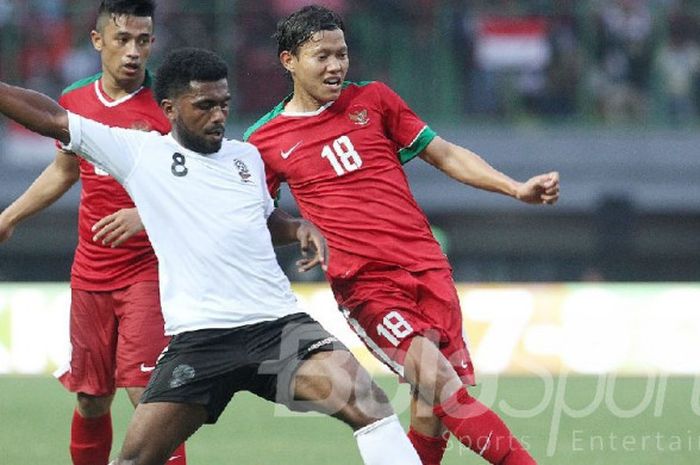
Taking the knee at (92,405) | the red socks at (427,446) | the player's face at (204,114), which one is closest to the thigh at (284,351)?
the player's face at (204,114)

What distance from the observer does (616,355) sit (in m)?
14.4

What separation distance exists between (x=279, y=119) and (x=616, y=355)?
845cm

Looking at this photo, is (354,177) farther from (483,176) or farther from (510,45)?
(510,45)

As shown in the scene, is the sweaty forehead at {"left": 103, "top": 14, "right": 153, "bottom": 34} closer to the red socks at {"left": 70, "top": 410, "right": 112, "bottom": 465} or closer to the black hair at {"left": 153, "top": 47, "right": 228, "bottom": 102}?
the black hair at {"left": 153, "top": 47, "right": 228, "bottom": 102}

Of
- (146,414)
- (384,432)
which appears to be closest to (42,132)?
(146,414)

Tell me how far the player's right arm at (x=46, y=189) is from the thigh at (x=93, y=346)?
49 cm

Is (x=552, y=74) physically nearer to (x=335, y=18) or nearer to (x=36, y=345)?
(x=36, y=345)

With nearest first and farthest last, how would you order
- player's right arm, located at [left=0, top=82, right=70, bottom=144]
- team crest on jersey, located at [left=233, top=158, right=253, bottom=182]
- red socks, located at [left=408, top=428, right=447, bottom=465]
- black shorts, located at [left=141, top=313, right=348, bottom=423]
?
player's right arm, located at [left=0, top=82, right=70, bottom=144] → black shorts, located at [left=141, top=313, right=348, bottom=423] → team crest on jersey, located at [left=233, top=158, right=253, bottom=182] → red socks, located at [left=408, top=428, right=447, bottom=465]

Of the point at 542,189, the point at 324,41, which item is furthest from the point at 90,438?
the point at 542,189

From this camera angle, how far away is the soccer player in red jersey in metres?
6.48

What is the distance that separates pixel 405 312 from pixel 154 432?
1.49 metres

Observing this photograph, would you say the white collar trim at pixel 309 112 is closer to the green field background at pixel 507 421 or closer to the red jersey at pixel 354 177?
the red jersey at pixel 354 177

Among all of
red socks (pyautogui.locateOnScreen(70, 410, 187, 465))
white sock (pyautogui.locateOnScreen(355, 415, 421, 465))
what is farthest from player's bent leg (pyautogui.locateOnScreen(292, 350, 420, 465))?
red socks (pyautogui.locateOnScreen(70, 410, 187, 465))

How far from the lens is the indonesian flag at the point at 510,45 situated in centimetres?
1866
